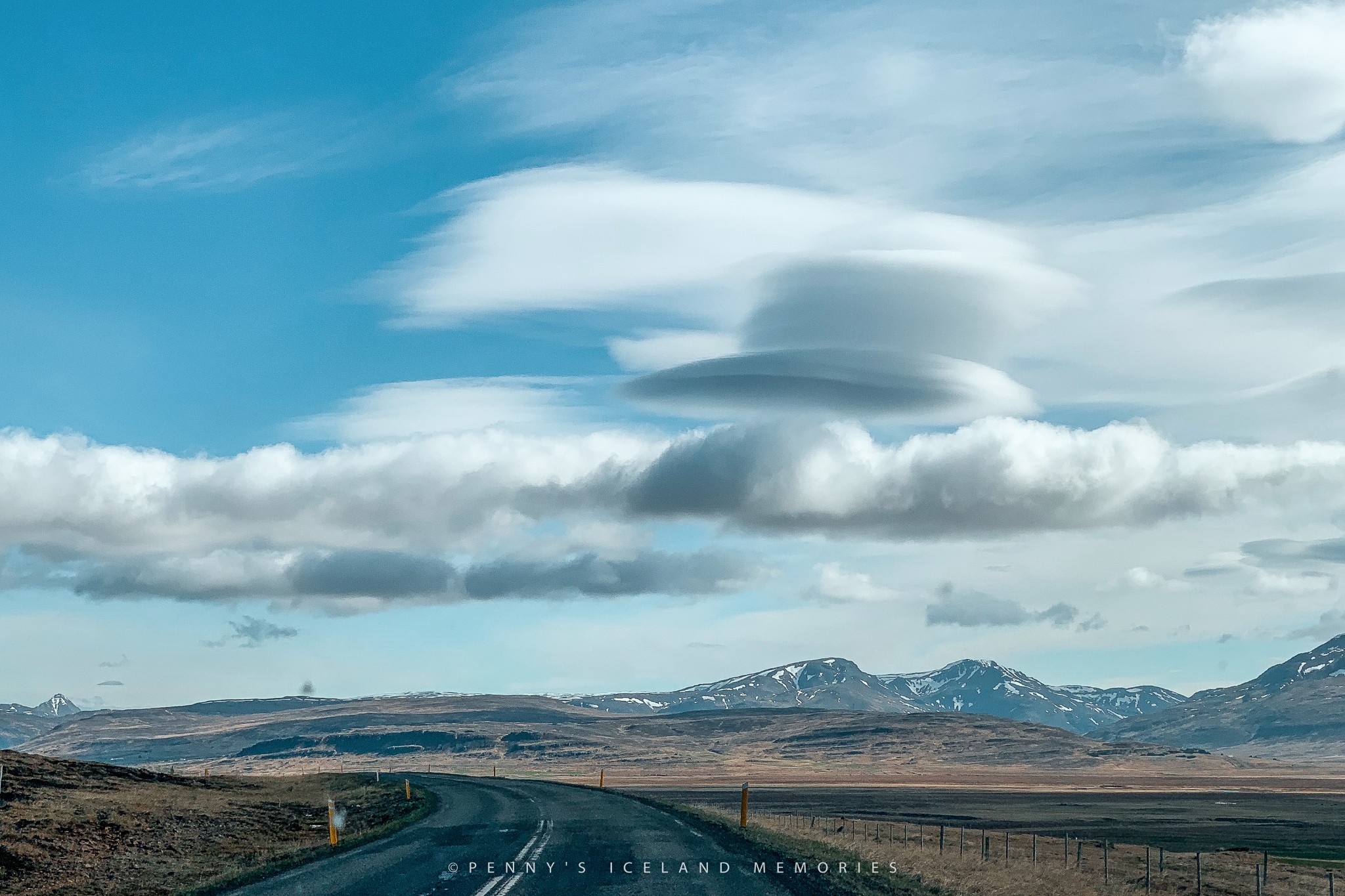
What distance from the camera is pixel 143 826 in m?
41.4

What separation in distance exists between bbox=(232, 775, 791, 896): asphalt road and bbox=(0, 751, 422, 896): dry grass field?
9.47 feet

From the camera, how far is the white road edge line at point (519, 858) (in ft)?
73.3

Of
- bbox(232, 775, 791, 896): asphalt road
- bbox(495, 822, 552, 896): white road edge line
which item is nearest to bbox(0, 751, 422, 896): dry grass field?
bbox(232, 775, 791, 896): asphalt road

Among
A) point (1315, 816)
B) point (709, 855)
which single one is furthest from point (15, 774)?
point (1315, 816)

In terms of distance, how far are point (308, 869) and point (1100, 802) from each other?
399ft

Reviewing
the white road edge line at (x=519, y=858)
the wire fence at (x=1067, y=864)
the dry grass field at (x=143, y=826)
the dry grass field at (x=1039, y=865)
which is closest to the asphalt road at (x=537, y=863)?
the white road edge line at (x=519, y=858)

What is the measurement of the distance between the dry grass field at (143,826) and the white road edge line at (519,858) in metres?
6.32

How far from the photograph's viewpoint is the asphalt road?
76.3ft

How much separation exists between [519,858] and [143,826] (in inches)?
772

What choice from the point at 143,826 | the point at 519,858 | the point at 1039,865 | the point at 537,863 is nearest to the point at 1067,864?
the point at 1039,865

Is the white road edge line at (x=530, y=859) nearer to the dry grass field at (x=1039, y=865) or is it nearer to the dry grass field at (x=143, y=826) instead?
the dry grass field at (x=143, y=826)

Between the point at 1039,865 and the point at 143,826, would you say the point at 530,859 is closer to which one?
the point at 143,826

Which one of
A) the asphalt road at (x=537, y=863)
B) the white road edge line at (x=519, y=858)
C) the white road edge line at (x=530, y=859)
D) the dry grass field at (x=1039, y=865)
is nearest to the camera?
the white road edge line at (x=519, y=858)

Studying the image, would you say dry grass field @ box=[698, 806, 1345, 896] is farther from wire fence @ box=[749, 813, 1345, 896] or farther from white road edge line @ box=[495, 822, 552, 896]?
white road edge line @ box=[495, 822, 552, 896]
